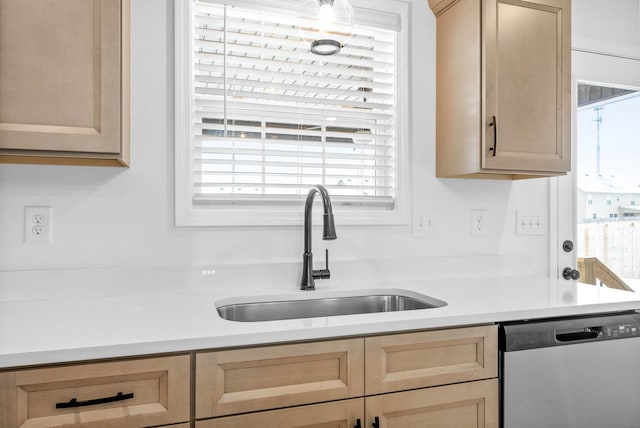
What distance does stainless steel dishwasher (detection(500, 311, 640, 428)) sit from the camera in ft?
4.60

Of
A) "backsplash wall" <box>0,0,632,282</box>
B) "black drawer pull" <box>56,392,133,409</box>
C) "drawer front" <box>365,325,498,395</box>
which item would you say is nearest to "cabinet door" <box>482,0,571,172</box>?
"backsplash wall" <box>0,0,632,282</box>

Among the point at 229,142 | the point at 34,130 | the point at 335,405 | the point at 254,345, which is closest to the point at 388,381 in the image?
the point at 335,405

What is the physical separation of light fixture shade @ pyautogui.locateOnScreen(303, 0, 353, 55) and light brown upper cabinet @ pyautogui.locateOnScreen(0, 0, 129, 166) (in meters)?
0.64

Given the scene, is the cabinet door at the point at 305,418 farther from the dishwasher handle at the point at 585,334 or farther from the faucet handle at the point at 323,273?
the dishwasher handle at the point at 585,334

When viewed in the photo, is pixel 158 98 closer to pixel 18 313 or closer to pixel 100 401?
pixel 18 313

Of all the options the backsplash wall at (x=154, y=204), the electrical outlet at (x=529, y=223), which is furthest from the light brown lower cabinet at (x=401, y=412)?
the electrical outlet at (x=529, y=223)

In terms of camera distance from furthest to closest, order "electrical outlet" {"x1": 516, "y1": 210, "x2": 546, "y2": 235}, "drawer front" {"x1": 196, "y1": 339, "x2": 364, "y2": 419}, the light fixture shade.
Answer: "electrical outlet" {"x1": 516, "y1": 210, "x2": 546, "y2": 235} → the light fixture shade → "drawer front" {"x1": 196, "y1": 339, "x2": 364, "y2": 419}

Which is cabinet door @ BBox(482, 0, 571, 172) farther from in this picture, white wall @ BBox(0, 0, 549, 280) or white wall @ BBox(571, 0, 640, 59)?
white wall @ BBox(571, 0, 640, 59)

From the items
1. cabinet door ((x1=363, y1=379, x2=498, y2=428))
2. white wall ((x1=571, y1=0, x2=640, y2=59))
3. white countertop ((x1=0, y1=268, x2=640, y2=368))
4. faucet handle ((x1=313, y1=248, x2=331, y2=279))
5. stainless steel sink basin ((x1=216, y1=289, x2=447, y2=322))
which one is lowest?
cabinet door ((x1=363, y1=379, x2=498, y2=428))

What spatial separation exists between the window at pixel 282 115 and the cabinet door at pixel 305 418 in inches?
33.1

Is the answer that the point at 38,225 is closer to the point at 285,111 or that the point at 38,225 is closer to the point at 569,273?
the point at 285,111

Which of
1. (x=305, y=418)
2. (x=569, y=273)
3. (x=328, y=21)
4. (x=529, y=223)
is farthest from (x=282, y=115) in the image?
(x=569, y=273)

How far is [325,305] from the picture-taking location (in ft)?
5.80

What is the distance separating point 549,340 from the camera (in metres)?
→ 1.44
